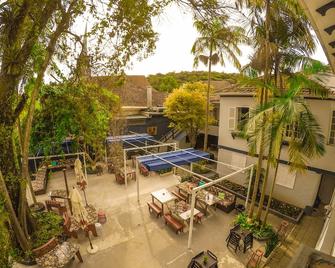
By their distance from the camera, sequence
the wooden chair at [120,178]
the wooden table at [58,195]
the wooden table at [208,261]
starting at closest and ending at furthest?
1. the wooden table at [208,261]
2. the wooden table at [58,195]
3. the wooden chair at [120,178]

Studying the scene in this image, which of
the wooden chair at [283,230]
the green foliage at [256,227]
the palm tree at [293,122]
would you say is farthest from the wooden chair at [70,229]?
the wooden chair at [283,230]

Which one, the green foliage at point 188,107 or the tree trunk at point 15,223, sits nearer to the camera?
the tree trunk at point 15,223

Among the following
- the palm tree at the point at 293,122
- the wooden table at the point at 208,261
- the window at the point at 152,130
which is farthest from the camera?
the window at the point at 152,130

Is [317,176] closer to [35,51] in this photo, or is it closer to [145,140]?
[145,140]

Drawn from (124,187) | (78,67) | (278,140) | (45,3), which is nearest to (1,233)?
(78,67)

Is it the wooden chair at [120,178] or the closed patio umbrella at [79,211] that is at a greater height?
the closed patio umbrella at [79,211]

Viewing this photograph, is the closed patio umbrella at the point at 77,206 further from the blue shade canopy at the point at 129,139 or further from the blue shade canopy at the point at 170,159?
the blue shade canopy at the point at 129,139

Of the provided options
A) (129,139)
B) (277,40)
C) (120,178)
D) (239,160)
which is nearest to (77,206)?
(120,178)

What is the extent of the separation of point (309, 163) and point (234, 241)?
651 centimetres

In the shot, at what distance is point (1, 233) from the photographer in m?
5.05

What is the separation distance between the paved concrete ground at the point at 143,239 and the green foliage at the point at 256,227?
481 mm

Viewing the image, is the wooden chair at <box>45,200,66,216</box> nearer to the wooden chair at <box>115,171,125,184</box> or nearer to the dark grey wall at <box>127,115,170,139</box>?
the wooden chair at <box>115,171,125,184</box>

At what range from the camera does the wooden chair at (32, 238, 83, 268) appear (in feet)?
24.9

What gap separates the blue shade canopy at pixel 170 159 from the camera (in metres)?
11.8
